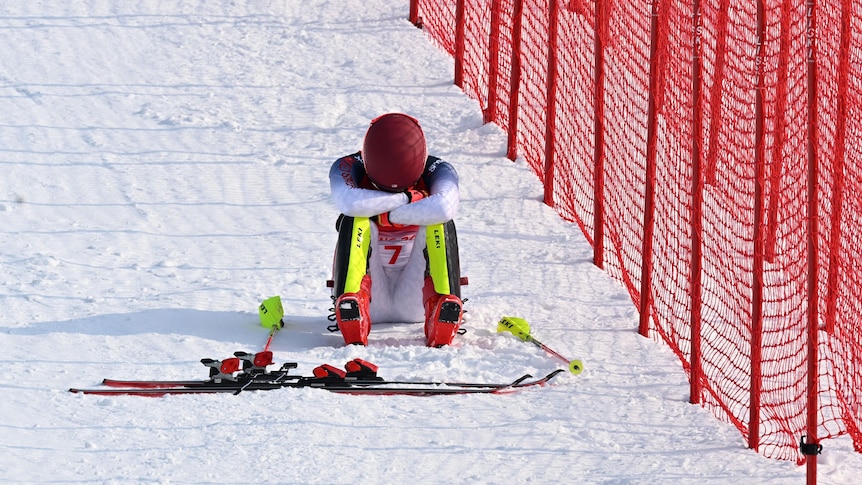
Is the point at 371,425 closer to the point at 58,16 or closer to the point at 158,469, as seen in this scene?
the point at 158,469

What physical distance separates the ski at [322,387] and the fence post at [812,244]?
4.64 feet

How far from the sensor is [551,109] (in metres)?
8.69

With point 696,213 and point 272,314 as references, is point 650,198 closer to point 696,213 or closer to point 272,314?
point 696,213

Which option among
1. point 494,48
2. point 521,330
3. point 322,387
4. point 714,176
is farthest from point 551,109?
point 322,387

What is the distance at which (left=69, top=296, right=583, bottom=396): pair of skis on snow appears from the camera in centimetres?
611

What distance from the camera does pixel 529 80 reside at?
10203 mm

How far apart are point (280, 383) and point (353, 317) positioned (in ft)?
2.09

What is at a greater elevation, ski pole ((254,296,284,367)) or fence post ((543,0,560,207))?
fence post ((543,0,560,207))

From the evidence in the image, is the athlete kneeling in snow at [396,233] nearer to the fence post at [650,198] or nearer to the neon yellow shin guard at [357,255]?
the neon yellow shin guard at [357,255]

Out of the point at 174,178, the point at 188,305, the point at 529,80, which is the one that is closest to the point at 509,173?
the point at 529,80

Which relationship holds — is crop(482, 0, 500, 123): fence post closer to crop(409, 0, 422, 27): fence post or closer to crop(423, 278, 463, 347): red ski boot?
crop(409, 0, 422, 27): fence post

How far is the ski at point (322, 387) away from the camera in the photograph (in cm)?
609

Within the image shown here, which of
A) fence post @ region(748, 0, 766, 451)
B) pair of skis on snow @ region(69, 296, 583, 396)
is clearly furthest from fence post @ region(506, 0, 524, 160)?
fence post @ region(748, 0, 766, 451)

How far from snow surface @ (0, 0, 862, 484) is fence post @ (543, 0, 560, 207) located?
169 millimetres
